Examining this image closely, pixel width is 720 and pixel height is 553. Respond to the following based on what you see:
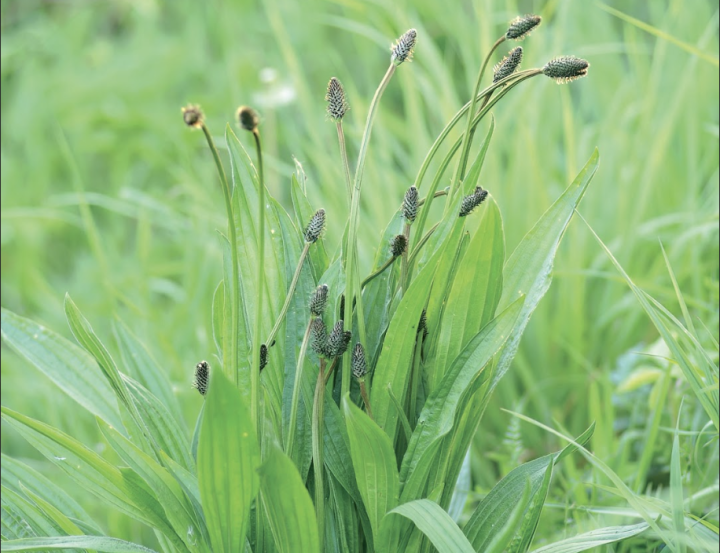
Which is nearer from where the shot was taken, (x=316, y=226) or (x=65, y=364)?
(x=316, y=226)

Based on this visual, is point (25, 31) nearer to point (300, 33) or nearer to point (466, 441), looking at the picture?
point (300, 33)

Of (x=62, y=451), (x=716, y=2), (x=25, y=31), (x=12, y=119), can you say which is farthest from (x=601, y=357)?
(x=25, y=31)

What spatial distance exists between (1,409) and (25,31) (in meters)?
3.10

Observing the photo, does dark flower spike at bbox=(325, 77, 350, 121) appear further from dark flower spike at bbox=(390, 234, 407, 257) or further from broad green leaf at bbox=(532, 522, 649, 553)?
broad green leaf at bbox=(532, 522, 649, 553)

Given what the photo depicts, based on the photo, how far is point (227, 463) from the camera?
0.71 meters

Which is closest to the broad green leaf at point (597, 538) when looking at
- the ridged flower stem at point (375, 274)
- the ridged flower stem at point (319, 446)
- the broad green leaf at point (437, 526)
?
the broad green leaf at point (437, 526)

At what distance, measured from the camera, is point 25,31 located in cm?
330

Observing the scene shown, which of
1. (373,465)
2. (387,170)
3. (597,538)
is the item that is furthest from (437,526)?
(387,170)

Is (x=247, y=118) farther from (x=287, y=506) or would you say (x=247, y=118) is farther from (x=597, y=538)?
(x=597, y=538)

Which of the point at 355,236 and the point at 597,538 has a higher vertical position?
the point at 355,236

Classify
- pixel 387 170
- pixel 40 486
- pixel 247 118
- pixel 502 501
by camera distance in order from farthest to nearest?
pixel 387 170 < pixel 40 486 < pixel 502 501 < pixel 247 118

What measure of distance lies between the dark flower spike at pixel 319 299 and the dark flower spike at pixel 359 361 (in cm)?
6

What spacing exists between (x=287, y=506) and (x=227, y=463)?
7cm

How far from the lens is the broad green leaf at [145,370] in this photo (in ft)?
3.41
